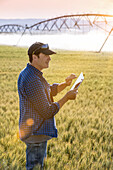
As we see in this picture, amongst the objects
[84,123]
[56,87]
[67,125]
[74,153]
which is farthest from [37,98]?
[84,123]

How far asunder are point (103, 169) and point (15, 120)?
319cm

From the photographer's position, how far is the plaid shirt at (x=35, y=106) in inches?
96.0

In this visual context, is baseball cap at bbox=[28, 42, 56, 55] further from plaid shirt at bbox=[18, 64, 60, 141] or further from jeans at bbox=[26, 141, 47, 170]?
Answer: jeans at bbox=[26, 141, 47, 170]

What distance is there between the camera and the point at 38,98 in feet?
7.96

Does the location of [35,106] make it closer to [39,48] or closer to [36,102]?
[36,102]

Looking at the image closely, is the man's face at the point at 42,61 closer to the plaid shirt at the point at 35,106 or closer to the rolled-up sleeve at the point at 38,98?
the plaid shirt at the point at 35,106

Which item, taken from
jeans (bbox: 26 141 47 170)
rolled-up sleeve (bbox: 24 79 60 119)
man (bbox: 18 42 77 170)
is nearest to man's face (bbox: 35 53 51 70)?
man (bbox: 18 42 77 170)

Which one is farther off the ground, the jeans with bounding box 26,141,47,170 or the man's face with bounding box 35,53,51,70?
the man's face with bounding box 35,53,51,70

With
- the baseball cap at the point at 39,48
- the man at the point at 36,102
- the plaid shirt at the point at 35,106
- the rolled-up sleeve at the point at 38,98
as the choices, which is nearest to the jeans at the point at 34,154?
the man at the point at 36,102

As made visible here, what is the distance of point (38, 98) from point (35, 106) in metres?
0.11

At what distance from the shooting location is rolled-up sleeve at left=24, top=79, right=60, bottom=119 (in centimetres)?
243

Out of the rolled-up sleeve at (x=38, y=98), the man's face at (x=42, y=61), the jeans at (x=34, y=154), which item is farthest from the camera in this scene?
the jeans at (x=34, y=154)

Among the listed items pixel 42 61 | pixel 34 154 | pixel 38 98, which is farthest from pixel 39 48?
pixel 34 154

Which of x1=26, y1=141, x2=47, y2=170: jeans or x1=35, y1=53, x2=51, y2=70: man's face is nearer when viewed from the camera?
x1=35, y1=53, x2=51, y2=70: man's face
